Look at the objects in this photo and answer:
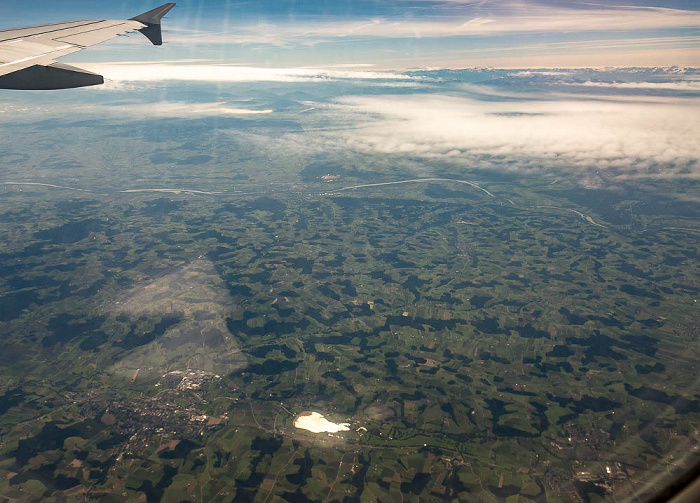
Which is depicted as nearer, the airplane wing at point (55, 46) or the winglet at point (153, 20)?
the airplane wing at point (55, 46)

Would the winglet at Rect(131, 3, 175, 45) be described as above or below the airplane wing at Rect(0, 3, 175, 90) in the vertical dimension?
above

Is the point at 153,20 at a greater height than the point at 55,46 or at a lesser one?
greater

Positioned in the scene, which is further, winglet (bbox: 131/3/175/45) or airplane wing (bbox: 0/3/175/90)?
winglet (bbox: 131/3/175/45)

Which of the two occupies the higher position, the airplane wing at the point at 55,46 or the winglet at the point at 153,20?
the winglet at the point at 153,20

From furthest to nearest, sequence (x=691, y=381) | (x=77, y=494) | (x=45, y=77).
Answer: (x=691, y=381)
(x=77, y=494)
(x=45, y=77)

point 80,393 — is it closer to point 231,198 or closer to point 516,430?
point 516,430

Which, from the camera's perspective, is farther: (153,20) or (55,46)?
(153,20)

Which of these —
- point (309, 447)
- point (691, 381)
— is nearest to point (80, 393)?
point (309, 447)
